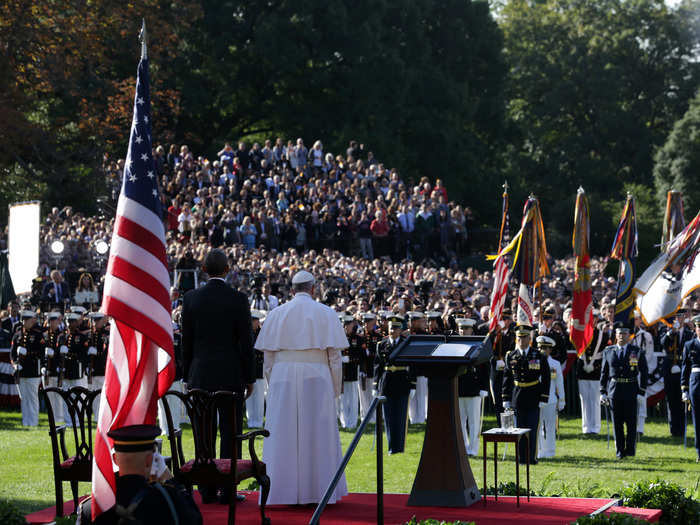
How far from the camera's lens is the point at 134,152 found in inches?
336

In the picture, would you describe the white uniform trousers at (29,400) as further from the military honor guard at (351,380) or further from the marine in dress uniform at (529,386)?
the marine in dress uniform at (529,386)

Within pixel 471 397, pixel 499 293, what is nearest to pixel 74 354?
pixel 471 397

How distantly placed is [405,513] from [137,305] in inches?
118

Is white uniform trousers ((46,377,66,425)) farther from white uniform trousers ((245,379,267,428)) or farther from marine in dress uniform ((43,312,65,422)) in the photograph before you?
white uniform trousers ((245,379,267,428))

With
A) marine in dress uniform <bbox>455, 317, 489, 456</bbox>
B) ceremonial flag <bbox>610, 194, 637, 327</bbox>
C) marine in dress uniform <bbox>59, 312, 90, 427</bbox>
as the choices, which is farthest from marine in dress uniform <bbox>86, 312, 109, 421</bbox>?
ceremonial flag <bbox>610, 194, 637, 327</bbox>

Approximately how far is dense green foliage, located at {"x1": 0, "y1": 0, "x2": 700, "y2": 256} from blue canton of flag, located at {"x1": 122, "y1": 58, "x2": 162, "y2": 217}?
33.3 metres

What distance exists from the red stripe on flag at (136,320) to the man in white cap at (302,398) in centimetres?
193

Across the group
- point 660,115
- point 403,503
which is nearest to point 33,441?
point 403,503

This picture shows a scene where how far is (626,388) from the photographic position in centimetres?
1619

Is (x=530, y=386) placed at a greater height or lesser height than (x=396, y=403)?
greater

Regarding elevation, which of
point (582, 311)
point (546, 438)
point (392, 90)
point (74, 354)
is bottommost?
point (546, 438)

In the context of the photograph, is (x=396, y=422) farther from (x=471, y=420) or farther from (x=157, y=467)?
(x=157, y=467)

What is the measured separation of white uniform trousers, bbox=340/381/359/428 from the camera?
66.4 feet

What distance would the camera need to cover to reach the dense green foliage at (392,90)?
43594 mm
